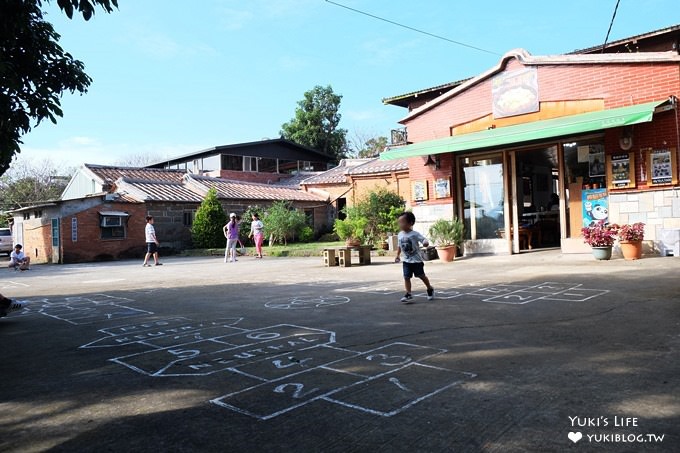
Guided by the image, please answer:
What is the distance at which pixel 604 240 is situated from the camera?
1073 cm

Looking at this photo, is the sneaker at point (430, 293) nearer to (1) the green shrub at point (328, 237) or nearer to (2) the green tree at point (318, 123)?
(1) the green shrub at point (328, 237)

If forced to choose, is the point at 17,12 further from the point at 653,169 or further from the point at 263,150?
the point at 263,150

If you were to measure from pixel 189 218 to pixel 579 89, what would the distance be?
18684 mm

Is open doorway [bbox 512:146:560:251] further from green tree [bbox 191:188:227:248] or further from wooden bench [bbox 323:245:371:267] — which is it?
green tree [bbox 191:188:227:248]

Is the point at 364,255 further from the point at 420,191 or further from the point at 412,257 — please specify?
the point at 412,257

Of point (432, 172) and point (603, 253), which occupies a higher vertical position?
point (432, 172)

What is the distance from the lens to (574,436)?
105 inches

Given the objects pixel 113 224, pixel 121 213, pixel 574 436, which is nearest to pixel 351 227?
pixel 121 213

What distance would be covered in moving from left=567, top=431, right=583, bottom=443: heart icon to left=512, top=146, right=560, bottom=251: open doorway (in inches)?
463

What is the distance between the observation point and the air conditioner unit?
21630 millimetres

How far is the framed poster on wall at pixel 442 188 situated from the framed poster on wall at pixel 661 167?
16.2 feet

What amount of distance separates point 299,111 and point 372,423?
3885cm

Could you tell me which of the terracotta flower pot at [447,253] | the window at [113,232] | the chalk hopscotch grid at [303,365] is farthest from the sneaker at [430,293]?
the window at [113,232]

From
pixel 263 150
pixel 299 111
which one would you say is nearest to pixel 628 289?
pixel 263 150
